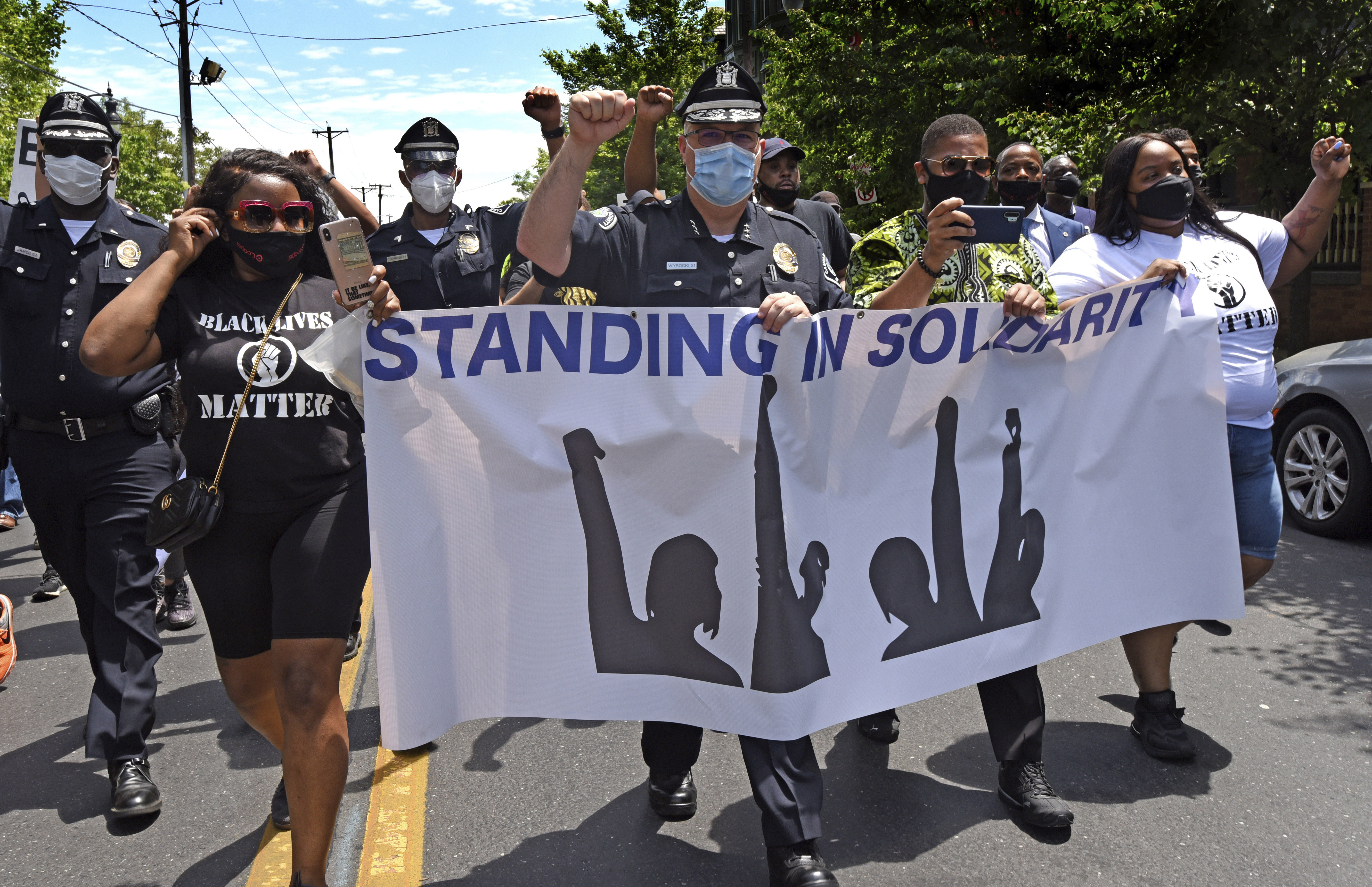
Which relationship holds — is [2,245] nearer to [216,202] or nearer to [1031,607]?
[216,202]

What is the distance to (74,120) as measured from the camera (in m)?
4.25

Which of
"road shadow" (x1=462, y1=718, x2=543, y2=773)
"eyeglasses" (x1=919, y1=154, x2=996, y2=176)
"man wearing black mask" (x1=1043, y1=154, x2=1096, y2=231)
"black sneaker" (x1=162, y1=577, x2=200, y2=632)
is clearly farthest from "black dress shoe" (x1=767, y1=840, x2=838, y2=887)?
"man wearing black mask" (x1=1043, y1=154, x2=1096, y2=231)

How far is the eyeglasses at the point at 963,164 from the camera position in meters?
3.69

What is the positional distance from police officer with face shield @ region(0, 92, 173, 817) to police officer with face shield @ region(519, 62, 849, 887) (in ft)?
6.22

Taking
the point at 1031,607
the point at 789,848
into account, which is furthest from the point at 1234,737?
the point at 789,848

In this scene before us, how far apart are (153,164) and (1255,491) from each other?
44.2 meters

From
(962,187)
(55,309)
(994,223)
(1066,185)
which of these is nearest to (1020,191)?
(962,187)

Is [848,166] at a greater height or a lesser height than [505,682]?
greater

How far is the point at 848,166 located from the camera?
57.8 ft

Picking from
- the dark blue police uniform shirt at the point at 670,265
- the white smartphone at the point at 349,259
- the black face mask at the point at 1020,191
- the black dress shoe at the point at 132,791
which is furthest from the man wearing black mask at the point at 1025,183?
the black dress shoe at the point at 132,791

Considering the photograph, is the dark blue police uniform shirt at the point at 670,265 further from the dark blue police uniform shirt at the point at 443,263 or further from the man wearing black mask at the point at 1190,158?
the man wearing black mask at the point at 1190,158

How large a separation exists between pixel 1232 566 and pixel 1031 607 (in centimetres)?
87

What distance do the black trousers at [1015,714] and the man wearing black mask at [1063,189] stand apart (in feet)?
13.8

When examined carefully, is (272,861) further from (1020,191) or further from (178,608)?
(1020,191)
